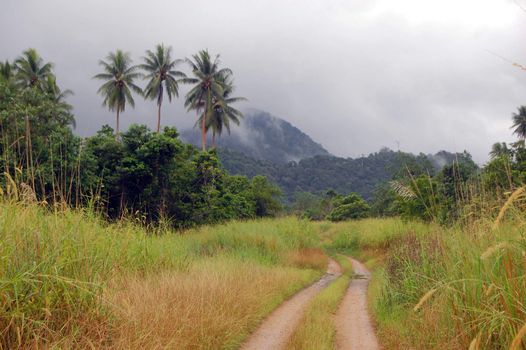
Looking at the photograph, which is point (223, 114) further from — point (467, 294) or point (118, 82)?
point (467, 294)

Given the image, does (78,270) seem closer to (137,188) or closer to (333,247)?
(137,188)

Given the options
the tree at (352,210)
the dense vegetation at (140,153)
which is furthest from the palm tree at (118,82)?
the tree at (352,210)

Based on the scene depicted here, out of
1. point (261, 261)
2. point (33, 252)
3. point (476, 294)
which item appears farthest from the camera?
point (261, 261)

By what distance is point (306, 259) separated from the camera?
19.7m

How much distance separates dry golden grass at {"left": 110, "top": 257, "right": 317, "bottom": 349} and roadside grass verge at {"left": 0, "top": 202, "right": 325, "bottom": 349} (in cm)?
2

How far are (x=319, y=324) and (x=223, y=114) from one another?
3898cm

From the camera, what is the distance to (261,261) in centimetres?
1684

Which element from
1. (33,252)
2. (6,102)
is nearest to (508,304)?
(33,252)

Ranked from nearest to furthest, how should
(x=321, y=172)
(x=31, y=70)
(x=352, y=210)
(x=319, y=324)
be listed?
1. (x=319, y=324)
2. (x=31, y=70)
3. (x=352, y=210)
4. (x=321, y=172)

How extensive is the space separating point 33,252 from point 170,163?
2492 centimetres

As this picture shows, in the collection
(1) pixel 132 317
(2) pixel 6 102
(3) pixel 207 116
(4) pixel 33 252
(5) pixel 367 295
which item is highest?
(3) pixel 207 116

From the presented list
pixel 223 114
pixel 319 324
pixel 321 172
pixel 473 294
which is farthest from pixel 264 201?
pixel 321 172

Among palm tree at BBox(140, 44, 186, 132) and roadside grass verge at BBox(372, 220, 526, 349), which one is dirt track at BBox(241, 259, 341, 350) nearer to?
roadside grass verge at BBox(372, 220, 526, 349)

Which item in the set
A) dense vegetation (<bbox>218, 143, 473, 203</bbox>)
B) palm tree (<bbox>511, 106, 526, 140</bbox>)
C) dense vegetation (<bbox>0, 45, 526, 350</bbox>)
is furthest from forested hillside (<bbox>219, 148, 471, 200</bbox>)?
dense vegetation (<bbox>0, 45, 526, 350</bbox>)
